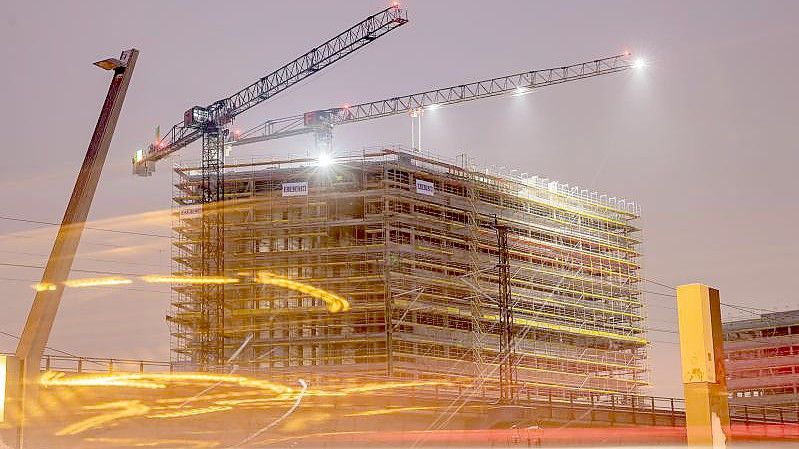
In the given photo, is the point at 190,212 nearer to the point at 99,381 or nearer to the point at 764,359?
the point at 99,381

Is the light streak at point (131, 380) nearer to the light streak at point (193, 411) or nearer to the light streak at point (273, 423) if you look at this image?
the light streak at point (193, 411)

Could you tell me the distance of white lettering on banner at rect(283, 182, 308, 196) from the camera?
96625 millimetres

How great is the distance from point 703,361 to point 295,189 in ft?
283

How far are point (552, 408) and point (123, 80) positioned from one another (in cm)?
3963

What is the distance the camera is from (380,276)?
299ft

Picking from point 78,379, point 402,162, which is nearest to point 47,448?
point 78,379

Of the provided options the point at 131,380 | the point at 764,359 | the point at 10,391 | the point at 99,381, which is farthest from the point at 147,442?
the point at 764,359

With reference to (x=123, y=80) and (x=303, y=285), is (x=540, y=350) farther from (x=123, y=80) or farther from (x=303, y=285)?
(x=123, y=80)

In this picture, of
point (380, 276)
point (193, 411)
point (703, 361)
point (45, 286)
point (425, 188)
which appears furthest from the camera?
point (425, 188)

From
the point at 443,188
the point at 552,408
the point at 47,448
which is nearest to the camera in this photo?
the point at 47,448

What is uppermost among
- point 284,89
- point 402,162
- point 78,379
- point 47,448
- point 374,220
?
point 284,89

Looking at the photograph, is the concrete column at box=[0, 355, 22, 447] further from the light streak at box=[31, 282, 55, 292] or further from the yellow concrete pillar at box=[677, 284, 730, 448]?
the light streak at box=[31, 282, 55, 292]

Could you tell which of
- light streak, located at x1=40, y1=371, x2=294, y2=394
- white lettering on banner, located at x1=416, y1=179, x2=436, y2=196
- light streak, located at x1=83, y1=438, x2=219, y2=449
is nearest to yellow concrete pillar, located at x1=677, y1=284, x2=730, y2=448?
light streak, located at x1=40, y1=371, x2=294, y2=394

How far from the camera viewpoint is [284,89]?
106375 millimetres
